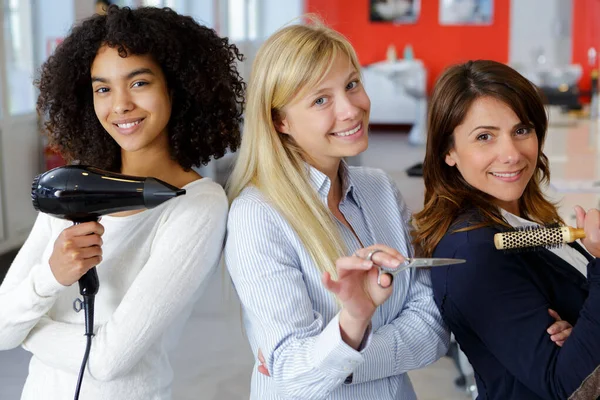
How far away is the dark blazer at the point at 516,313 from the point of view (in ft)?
4.14

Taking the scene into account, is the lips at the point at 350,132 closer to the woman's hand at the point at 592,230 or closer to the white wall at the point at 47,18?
the woman's hand at the point at 592,230


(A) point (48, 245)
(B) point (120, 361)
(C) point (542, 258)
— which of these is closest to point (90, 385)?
(B) point (120, 361)

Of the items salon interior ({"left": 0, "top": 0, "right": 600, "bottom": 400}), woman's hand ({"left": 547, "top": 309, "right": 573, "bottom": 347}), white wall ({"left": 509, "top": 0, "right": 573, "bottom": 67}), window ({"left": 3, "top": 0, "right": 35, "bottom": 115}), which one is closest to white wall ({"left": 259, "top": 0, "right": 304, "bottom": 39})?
salon interior ({"left": 0, "top": 0, "right": 600, "bottom": 400})

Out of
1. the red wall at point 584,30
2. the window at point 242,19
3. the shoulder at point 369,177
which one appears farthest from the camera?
the red wall at point 584,30

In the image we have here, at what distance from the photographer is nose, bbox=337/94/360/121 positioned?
1.49m

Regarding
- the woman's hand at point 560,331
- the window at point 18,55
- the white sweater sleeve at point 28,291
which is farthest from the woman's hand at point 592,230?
the window at point 18,55

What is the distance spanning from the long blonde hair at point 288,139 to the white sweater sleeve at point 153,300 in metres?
0.10

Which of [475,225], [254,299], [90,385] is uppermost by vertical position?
[475,225]

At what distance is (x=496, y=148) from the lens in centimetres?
152

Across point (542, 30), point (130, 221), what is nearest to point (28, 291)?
point (130, 221)

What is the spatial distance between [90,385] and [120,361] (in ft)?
0.34

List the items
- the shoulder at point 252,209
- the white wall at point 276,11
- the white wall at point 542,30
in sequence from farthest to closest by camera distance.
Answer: the white wall at point 276,11 < the white wall at point 542,30 < the shoulder at point 252,209

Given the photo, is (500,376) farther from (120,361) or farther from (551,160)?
(551,160)

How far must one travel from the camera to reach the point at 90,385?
58.7 inches
